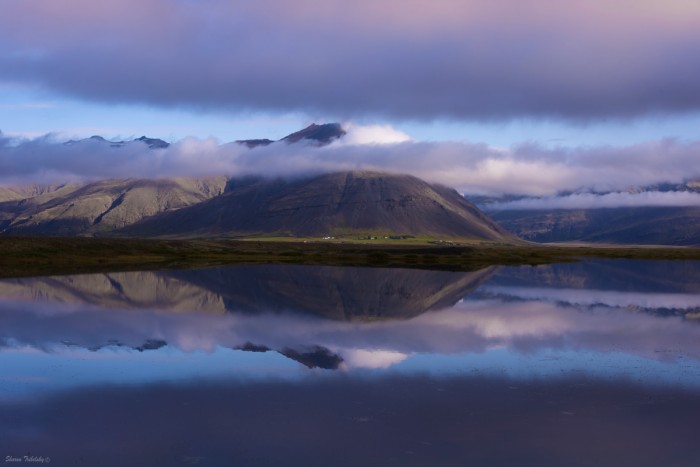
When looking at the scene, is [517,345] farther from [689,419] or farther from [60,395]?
[60,395]

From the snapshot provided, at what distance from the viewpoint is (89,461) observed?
65.7 feet

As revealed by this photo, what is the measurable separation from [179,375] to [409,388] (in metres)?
10.4

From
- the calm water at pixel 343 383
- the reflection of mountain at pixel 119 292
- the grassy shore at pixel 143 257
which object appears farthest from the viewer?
the grassy shore at pixel 143 257

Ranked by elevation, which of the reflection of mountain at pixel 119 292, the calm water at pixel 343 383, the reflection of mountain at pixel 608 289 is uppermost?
the reflection of mountain at pixel 119 292

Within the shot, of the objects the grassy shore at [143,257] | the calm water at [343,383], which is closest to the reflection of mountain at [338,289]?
the calm water at [343,383]

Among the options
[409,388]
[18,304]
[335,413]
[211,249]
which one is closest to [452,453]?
[335,413]

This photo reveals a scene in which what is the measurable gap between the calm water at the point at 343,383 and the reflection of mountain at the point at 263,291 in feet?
2.48

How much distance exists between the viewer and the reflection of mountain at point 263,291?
5959 cm

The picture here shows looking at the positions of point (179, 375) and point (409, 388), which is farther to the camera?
point (179, 375)

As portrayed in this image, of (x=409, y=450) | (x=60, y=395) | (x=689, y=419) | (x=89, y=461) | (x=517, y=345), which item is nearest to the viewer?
(x=89, y=461)

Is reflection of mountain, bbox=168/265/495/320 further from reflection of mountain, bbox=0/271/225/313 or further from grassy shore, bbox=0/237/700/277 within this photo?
grassy shore, bbox=0/237/700/277

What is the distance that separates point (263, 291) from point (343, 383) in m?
43.5

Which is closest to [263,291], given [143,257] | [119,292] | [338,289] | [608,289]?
[338,289]

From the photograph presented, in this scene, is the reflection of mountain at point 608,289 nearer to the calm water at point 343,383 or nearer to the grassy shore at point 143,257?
the calm water at point 343,383
